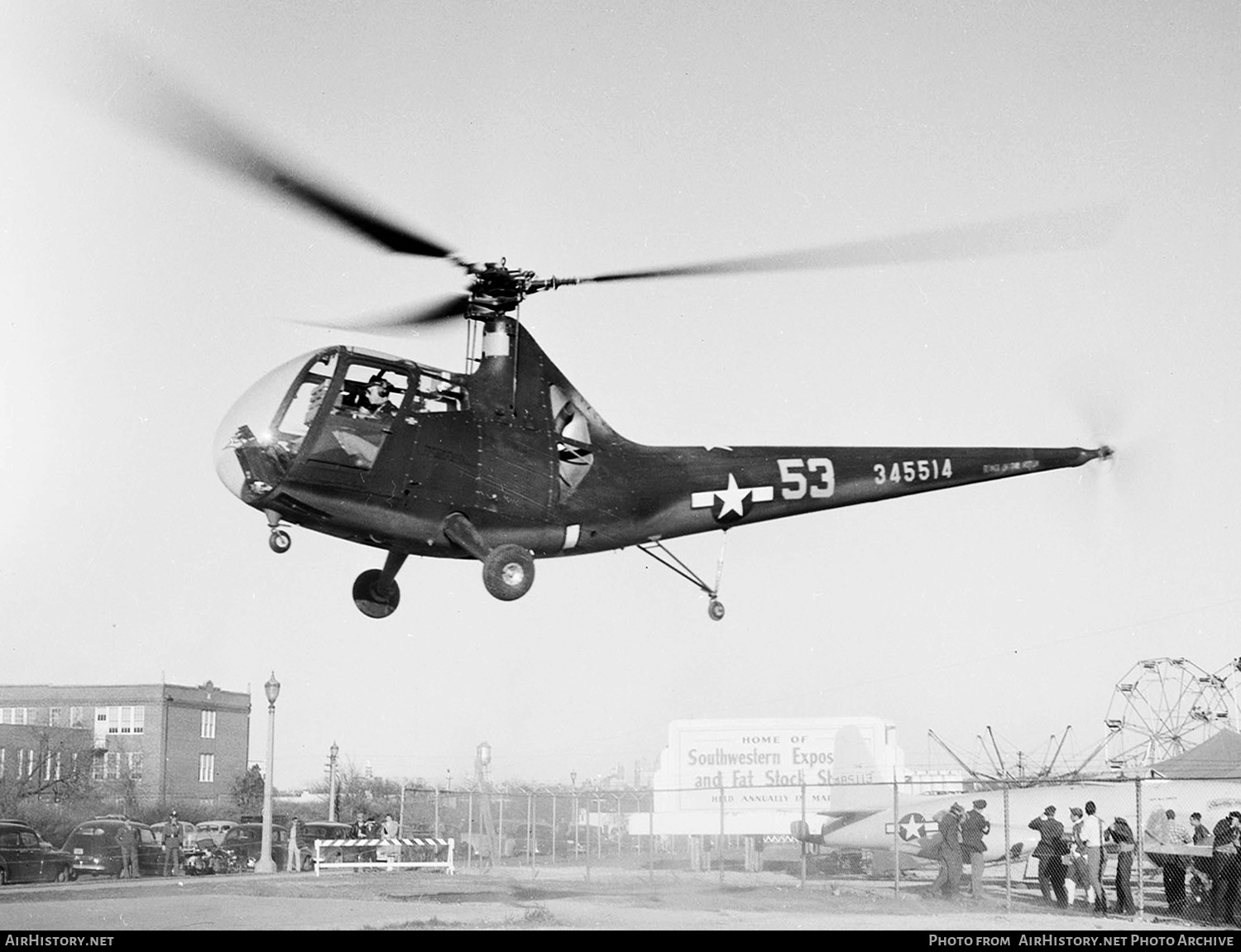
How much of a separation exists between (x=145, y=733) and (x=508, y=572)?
1483 inches

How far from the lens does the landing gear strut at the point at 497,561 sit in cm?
1324

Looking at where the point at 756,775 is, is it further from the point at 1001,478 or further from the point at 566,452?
A: the point at 566,452

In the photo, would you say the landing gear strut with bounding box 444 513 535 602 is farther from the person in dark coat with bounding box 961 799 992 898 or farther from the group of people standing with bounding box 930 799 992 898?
the person in dark coat with bounding box 961 799 992 898

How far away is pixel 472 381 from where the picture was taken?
550 inches

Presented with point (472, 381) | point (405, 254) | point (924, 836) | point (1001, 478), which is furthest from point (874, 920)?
point (924, 836)

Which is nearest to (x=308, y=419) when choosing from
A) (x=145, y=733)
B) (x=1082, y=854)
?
(x=1082, y=854)

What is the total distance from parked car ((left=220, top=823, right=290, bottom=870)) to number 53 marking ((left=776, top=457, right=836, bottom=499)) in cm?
1726

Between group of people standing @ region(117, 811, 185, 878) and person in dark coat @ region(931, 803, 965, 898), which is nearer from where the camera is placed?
person in dark coat @ region(931, 803, 965, 898)

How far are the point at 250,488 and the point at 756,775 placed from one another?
81.7 ft

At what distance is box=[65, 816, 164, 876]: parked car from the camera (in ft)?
77.5

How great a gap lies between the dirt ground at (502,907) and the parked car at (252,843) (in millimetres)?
7432

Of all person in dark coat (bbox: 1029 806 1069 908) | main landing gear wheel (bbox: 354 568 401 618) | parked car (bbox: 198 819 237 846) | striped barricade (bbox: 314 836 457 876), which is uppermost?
main landing gear wheel (bbox: 354 568 401 618)

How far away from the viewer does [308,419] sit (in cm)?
1286

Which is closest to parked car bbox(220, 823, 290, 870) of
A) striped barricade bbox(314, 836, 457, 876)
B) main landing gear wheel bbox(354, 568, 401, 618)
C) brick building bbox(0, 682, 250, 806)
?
striped barricade bbox(314, 836, 457, 876)
